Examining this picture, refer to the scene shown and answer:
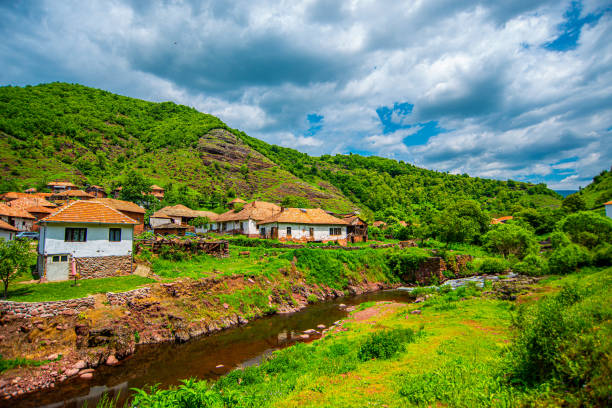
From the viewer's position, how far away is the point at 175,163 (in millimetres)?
109250

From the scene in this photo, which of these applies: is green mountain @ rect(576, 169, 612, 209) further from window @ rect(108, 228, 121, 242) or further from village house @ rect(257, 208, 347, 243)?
window @ rect(108, 228, 121, 242)

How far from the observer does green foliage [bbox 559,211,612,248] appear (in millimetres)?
29203

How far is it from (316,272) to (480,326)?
754 inches

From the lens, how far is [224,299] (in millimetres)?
21500

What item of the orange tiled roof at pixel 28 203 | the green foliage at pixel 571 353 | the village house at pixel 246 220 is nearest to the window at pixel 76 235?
the green foliage at pixel 571 353

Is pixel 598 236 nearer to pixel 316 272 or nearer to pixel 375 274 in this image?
pixel 375 274

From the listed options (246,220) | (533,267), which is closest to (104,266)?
(246,220)

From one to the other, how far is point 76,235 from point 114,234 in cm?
237

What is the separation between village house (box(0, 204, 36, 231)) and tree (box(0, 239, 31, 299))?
3366cm

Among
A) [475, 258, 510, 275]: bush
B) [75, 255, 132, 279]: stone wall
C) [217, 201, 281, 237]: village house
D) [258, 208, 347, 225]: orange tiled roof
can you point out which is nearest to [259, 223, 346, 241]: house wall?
[258, 208, 347, 225]: orange tiled roof

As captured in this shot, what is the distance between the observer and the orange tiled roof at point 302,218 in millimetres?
43812

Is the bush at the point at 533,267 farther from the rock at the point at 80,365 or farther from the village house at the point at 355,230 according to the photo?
the rock at the point at 80,365

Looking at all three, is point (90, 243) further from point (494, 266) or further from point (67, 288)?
point (494, 266)

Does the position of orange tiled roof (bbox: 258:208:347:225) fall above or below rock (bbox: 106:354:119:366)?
above
